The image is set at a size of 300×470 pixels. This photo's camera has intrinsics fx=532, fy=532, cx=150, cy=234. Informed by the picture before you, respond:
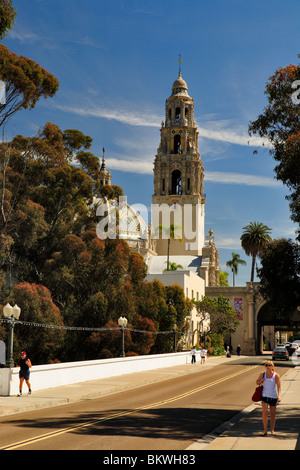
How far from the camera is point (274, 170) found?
21484mm

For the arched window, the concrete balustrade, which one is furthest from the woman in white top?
the arched window

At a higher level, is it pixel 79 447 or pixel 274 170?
pixel 274 170

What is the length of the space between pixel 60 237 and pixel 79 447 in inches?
1487

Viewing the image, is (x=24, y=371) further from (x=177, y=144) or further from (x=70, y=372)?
(x=177, y=144)

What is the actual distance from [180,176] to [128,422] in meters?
105

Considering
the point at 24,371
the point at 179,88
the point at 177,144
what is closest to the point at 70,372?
the point at 24,371

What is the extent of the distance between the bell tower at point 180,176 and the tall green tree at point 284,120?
90.5 metres

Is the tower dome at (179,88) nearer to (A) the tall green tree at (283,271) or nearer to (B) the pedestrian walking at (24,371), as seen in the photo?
(A) the tall green tree at (283,271)

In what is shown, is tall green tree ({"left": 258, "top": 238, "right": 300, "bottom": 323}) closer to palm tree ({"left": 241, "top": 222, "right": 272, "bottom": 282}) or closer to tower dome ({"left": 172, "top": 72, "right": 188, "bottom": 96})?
palm tree ({"left": 241, "top": 222, "right": 272, "bottom": 282})

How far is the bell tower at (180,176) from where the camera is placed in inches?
4469

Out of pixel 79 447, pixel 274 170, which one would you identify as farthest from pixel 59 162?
pixel 79 447

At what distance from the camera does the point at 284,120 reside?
2069cm

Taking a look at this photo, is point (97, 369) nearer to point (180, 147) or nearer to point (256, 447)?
point (256, 447)

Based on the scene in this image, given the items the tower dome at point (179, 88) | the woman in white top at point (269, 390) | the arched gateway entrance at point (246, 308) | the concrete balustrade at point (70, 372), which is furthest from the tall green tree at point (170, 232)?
the woman in white top at point (269, 390)
